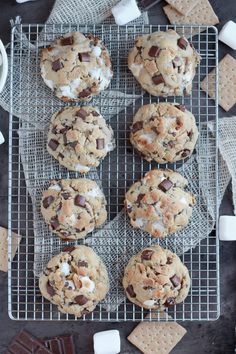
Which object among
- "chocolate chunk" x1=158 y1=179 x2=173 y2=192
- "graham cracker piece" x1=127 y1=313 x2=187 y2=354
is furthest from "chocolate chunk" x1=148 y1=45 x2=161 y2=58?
"graham cracker piece" x1=127 y1=313 x2=187 y2=354

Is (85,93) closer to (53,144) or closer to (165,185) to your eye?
(53,144)

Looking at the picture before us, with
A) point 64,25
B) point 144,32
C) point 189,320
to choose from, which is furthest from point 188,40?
point 189,320

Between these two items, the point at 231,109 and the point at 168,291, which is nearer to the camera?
the point at 168,291

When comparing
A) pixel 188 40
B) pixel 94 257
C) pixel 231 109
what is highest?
pixel 188 40

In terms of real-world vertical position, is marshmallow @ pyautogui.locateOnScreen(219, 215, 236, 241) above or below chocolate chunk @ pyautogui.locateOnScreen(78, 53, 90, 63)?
below

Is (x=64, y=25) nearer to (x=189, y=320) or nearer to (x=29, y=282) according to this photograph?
(x=29, y=282)

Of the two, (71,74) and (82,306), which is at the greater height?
(71,74)

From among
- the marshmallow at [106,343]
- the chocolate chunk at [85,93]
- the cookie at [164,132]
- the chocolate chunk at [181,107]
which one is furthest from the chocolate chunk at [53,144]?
the marshmallow at [106,343]

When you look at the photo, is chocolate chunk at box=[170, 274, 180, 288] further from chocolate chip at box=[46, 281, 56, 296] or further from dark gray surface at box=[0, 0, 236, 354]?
chocolate chip at box=[46, 281, 56, 296]
